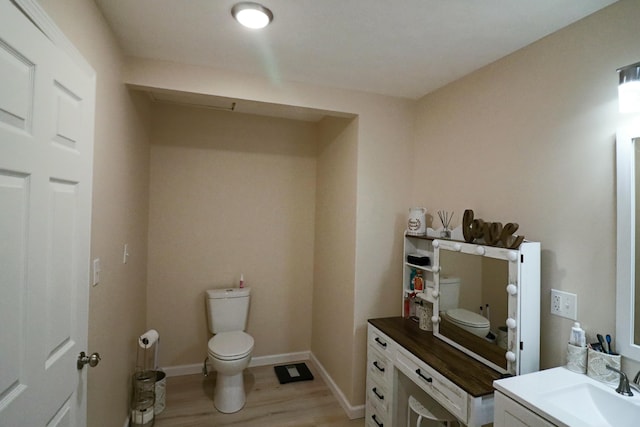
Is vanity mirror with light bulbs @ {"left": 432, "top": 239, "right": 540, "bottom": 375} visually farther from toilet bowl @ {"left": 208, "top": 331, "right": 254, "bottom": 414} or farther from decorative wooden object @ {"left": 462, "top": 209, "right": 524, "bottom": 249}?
toilet bowl @ {"left": 208, "top": 331, "right": 254, "bottom": 414}

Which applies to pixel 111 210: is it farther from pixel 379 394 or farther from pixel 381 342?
pixel 379 394

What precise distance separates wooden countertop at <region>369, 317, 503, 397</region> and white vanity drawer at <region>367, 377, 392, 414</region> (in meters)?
0.37

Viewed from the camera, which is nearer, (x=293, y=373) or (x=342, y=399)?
(x=342, y=399)

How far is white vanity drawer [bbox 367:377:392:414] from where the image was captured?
209 centimetres

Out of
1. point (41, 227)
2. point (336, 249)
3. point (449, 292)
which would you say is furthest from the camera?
point (336, 249)

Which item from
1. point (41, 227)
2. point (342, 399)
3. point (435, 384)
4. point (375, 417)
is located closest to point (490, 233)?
point (435, 384)

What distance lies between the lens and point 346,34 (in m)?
1.71

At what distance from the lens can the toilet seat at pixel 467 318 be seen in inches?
71.8

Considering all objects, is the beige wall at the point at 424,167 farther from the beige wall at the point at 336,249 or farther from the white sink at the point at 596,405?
the white sink at the point at 596,405

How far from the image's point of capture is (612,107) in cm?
139

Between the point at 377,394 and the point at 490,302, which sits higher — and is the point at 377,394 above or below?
below

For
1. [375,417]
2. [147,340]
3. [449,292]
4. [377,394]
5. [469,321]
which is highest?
[449,292]

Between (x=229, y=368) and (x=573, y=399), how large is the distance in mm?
2111

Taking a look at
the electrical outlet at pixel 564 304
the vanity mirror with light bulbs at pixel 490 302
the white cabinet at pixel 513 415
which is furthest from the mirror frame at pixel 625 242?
the white cabinet at pixel 513 415
